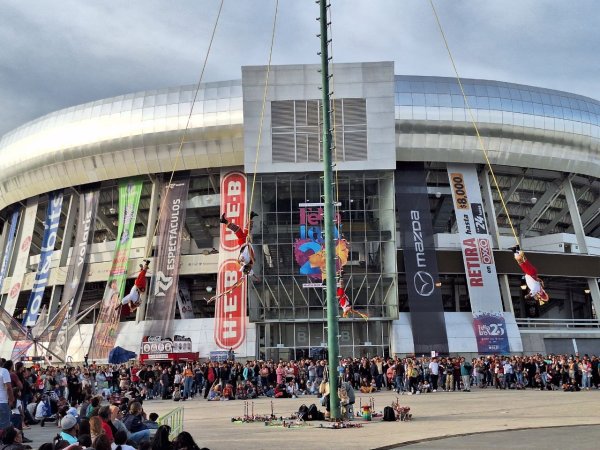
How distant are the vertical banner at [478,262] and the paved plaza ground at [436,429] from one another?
1699cm

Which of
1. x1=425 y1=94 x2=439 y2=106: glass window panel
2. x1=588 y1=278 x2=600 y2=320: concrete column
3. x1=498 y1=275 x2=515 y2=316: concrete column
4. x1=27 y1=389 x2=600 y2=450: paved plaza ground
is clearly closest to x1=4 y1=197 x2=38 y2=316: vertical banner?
x1=425 y1=94 x2=439 y2=106: glass window panel

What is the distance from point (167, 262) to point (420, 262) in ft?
51.2

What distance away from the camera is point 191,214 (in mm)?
49500

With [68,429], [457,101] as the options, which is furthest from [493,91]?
[68,429]

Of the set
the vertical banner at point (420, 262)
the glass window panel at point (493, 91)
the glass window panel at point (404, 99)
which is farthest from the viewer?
the glass window panel at point (493, 91)

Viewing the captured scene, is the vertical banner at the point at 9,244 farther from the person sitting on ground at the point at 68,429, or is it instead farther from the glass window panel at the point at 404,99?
the person sitting on ground at the point at 68,429

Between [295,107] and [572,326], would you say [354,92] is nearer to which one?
[295,107]

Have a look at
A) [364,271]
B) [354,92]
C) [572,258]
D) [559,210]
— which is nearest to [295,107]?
[354,92]

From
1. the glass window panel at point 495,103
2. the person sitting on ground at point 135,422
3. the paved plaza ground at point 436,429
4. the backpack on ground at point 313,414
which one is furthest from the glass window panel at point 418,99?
the person sitting on ground at point 135,422

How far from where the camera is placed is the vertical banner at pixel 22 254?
52.4 m

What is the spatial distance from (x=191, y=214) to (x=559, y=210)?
31.5m

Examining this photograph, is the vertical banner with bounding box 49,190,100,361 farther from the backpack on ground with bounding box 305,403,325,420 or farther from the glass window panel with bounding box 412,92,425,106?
the backpack on ground with bounding box 305,403,325,420

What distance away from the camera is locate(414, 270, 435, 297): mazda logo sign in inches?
1662

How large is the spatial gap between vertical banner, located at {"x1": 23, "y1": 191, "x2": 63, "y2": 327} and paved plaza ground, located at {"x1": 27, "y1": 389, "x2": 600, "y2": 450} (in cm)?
2711
